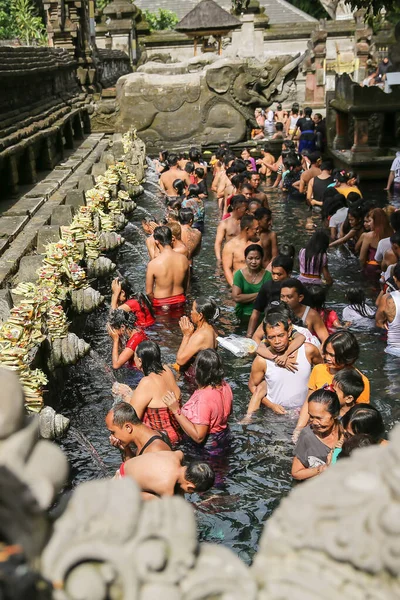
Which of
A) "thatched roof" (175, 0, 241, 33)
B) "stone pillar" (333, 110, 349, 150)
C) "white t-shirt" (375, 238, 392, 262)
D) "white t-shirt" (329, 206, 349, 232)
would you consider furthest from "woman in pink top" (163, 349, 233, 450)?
"thatched roof" (175, 0, 241, 33)

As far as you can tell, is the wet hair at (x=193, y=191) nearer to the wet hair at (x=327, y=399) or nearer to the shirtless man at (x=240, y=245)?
the shirtless man at (x=240, y=245)

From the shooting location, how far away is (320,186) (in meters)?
14.8

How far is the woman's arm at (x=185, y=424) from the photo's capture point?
5832 mm

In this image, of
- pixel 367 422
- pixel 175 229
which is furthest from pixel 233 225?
pixel 367 422

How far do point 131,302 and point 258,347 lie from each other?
8.82 ft

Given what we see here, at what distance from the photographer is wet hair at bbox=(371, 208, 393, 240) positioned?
10.3 meters

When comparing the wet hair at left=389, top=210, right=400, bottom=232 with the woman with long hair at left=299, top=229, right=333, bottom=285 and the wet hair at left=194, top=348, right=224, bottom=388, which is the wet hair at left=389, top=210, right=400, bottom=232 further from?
the wet hair at left=194, top=348, right=224, bottom=388

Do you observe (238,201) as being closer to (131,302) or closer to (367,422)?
(131,302)

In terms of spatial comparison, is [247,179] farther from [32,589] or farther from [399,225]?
[32,589]

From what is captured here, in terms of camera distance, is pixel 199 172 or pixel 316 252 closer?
pixel 316 252

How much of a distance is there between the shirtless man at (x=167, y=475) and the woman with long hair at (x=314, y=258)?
4.99 m

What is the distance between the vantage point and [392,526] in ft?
5.92

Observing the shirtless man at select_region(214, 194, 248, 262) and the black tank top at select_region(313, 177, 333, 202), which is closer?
the shirtless man at select_region(214, 194, 248, 262)

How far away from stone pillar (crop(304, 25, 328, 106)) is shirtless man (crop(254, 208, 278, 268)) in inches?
820
